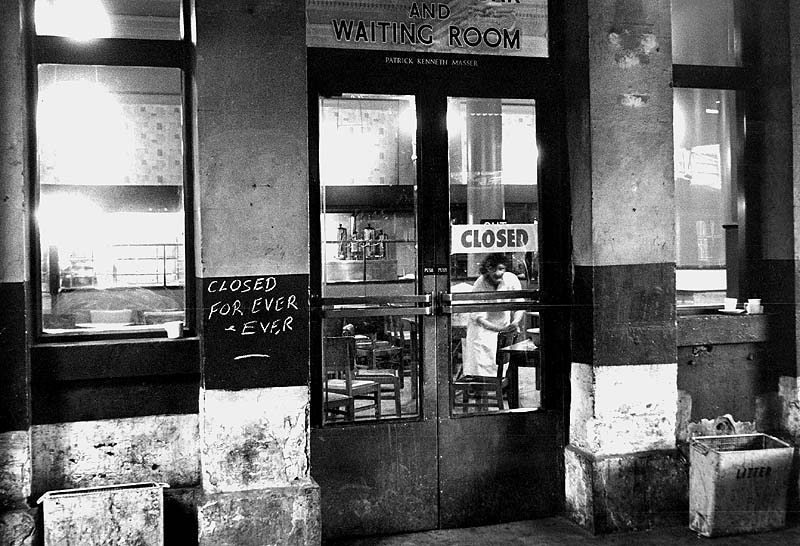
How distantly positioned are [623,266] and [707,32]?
198cm

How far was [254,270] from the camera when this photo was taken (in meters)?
4.95

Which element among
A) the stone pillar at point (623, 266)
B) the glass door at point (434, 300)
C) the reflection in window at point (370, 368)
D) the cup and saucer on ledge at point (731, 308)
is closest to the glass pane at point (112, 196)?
the glass door at point (434, 300)

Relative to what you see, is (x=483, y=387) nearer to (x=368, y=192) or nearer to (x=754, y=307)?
(x=368, y=192)

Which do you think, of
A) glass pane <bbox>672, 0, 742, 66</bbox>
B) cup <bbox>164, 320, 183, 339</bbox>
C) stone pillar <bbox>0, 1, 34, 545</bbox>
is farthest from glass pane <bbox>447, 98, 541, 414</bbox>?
stone pillar <bbox>0, 1, 34, 545</bbox>

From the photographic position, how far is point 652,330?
5.67m

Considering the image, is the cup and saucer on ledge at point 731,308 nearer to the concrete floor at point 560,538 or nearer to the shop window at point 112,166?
the concrete floor at point 560,538

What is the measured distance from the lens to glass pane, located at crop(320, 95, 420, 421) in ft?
17.9

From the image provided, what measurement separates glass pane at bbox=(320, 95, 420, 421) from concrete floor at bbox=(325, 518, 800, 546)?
2.60 feet

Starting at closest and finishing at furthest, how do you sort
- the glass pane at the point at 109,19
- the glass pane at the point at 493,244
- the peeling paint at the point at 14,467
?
the peeling paint at the point at 14,467
the glass pane at the point at 109,19
the glass pane at the point at 493,244

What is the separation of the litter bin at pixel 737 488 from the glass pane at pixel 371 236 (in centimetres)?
190

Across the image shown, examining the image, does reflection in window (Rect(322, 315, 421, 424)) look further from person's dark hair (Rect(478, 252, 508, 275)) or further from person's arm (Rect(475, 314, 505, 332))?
person's dark hair (Rect(478, 252, 508, 275))

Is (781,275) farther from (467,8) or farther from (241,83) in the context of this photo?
(241,83)

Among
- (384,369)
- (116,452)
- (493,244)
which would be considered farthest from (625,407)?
(116,452)

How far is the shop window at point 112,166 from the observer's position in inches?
198
